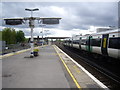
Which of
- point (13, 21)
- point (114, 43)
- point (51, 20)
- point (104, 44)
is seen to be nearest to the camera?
point (114, 43)

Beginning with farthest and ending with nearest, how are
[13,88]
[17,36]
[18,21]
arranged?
1. [17,36]
2. [18,21]
3. [13,88]

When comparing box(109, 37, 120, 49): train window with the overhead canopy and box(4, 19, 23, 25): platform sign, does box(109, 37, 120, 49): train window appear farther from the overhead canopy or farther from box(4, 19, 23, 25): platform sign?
box(4, 19, 23, 25): platform sign

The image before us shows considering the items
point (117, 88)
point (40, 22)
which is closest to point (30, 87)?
point (117, 88)

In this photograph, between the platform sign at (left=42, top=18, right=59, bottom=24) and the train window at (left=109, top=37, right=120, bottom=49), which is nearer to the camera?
the train window at (left=109, top=37, right=120, bottom=49)

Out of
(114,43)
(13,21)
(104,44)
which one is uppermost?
(13,21)

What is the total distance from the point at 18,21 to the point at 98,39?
9.85 m

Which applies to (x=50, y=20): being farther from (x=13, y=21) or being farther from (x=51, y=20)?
(x=13, y=21)

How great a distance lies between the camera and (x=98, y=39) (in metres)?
18.6

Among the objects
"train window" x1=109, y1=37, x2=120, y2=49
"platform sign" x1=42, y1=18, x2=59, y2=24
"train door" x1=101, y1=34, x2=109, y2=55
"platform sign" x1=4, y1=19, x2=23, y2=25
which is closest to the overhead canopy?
"platform sign" x1=42, y1=18, x2=59, y2=24

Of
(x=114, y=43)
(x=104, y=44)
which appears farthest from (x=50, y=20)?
(x=114, y=43)

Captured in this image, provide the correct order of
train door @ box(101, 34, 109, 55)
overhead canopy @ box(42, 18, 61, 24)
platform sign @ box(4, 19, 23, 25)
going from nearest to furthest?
train door @ box(101, 34, 109, 55)
overhead canopy @ box(42, 18, 61, 24)
platform sign @ box(4, 19, 23, 25)

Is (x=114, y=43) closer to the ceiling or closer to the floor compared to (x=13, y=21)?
closer to the floor

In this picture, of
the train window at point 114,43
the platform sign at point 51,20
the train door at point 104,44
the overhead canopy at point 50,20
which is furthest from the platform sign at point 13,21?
A: the train window at point 114,43

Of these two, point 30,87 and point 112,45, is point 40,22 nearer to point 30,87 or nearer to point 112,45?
A: point 112,45
